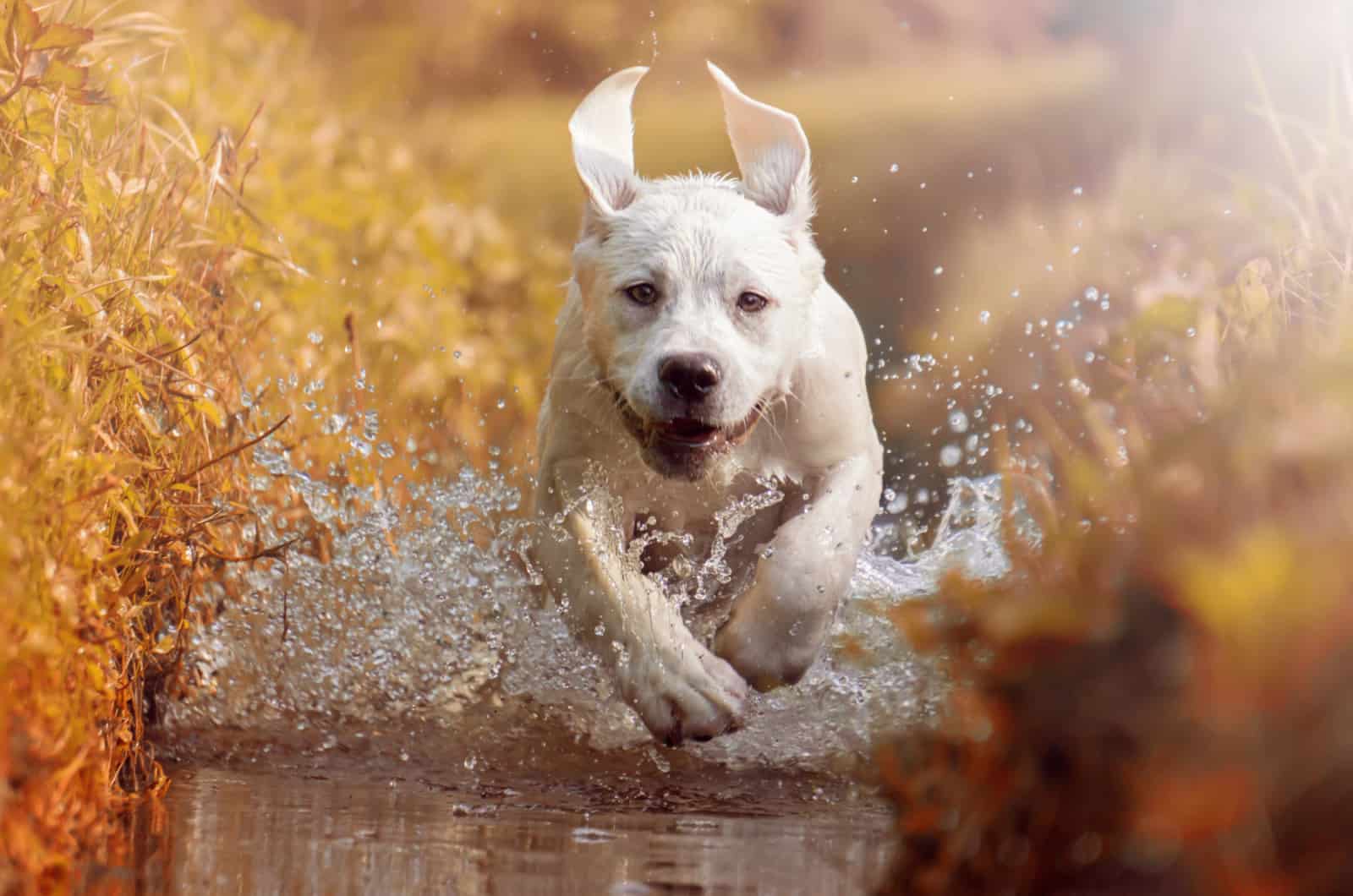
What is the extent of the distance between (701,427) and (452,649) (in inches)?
48.7

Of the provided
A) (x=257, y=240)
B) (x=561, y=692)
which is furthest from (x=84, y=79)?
(x=257, y=240)

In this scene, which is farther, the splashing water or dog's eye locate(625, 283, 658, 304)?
the splashing water

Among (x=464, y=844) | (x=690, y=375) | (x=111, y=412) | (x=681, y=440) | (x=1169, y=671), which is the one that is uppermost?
(x=690, y=375)

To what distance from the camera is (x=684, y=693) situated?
3410 millimetres

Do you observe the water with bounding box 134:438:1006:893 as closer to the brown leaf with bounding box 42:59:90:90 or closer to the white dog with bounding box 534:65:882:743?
the white dog with bounding box 534:65:882:743

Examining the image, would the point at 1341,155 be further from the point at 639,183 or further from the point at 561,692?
the point at 561,692

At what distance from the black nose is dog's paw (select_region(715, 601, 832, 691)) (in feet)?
1.65

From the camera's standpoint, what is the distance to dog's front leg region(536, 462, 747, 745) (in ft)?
11.2

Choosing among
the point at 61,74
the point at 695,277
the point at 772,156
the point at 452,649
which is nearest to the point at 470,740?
the point at 452,649

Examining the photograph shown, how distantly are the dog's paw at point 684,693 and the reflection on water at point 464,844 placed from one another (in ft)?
0.71

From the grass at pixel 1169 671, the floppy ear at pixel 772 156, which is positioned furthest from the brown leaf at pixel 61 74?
the grass at pixel 1169 671

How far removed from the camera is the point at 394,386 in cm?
726

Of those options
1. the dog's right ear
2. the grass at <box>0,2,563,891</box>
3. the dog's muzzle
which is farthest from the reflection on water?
the dog's right ear

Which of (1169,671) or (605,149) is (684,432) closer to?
(605,149)
